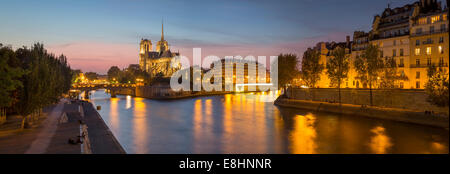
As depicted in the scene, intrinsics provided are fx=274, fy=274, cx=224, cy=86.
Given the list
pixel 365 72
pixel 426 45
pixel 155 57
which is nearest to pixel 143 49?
pixel 155 57

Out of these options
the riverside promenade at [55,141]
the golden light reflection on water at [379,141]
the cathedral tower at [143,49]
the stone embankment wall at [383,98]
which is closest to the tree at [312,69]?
the stone embankment wall at [383,98]

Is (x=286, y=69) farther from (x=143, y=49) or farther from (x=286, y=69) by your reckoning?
(x=143, y=49)

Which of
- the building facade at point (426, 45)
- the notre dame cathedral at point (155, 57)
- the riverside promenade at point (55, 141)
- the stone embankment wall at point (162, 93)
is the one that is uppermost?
the notre dame cathedral at point (155, 57)

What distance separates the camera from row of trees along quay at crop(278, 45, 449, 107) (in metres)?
29.3

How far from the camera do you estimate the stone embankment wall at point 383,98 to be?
33.7 m

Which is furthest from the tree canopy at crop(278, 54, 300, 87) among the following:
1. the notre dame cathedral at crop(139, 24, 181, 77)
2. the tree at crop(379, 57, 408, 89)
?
the notre dame cathedral at crop(139, 24, 181, 77)

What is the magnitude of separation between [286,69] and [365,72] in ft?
63.0

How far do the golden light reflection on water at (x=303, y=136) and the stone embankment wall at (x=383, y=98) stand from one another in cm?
959

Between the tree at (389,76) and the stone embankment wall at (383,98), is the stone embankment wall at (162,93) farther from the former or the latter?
the tree at (389,76)

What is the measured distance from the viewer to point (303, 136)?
88.2 ft
